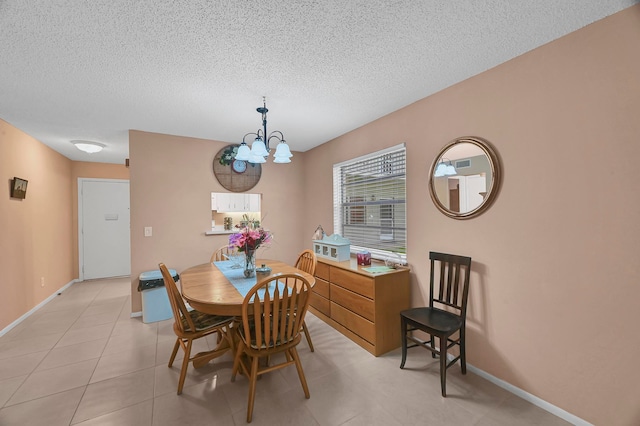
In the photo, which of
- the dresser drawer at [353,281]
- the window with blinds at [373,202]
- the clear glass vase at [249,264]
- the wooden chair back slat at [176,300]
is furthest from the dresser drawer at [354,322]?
the wooden chair back slat at [176,300]

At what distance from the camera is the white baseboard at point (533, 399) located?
1.69 metres

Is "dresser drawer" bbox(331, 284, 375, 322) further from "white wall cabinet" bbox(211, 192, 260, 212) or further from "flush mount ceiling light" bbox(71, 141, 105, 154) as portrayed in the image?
"flush mount ceiling light" bbox(71, 141, 105, 154)

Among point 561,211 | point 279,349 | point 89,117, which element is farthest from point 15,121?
point 561,211

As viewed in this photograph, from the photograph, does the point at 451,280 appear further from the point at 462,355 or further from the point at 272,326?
the point at 272,326

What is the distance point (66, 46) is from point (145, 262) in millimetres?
2633

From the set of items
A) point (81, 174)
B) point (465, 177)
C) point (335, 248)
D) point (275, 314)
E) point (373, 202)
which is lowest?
point (275, 314)

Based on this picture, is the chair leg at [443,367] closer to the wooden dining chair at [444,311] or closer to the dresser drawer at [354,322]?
the wooden dining chair at [444,311]

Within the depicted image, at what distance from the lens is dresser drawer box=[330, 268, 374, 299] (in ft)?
8.41

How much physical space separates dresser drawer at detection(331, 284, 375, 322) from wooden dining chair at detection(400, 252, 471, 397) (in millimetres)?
337

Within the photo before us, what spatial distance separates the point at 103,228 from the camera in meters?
5.43

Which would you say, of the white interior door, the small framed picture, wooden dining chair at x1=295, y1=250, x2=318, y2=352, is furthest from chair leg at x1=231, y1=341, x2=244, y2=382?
the white interior door

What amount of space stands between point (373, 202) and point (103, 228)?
555 centimetres

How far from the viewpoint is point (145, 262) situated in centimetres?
358

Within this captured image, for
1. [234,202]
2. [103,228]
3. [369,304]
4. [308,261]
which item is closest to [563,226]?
[369,304]
